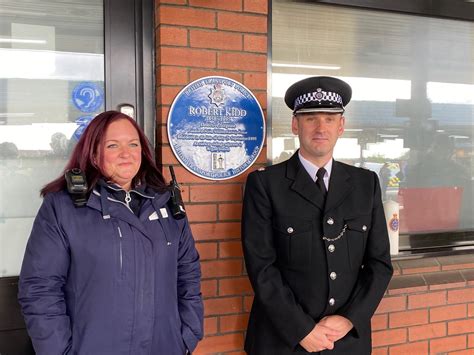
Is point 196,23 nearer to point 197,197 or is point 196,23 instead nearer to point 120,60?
point 120,60

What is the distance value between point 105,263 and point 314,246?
864 millimetres

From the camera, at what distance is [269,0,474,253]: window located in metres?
2.80

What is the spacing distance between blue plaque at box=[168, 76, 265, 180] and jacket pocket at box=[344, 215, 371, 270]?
25.5 inches

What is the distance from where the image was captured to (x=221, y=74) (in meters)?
2.43

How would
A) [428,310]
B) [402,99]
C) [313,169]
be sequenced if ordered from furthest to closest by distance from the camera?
[402,99]
[428,310]
[313,169]

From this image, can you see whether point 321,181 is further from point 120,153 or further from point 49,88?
point 49,88

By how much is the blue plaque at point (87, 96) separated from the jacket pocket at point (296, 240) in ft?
3.44

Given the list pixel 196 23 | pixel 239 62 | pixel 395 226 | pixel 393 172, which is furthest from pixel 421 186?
pixel 196 23

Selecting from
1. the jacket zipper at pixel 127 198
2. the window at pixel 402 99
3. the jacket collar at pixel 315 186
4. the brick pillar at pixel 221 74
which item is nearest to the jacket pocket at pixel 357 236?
the jacket collar at pixel 315 186

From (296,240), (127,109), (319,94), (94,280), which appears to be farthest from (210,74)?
(94,280)

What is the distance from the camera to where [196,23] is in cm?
236

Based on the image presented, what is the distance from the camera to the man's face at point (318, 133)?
2.10 m

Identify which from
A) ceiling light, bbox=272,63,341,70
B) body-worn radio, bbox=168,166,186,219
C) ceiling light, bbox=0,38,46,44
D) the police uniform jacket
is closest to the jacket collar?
the police uniform jacket

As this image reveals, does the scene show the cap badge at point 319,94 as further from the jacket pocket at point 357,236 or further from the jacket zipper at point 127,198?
the jacket zipper at point 127,198
